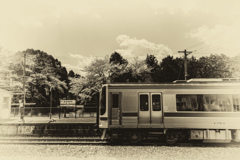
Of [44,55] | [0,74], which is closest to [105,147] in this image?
[0,74]

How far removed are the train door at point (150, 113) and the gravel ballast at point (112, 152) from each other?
1.33m

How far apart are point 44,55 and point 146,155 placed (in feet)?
119

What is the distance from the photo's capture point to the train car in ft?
38.6

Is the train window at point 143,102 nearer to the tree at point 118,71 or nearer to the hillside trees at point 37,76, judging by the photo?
the tree at point 118,71

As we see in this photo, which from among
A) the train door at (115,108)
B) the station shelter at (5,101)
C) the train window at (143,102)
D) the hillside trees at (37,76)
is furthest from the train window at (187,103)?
the hillside trees at (37,76)

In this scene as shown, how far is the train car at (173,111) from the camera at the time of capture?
11.8 metres

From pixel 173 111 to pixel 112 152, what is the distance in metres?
4.12

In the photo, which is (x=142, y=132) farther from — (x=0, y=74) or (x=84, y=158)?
(x=0, y=74)

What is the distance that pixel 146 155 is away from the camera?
31.0 feet

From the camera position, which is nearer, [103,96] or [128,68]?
[103,96]

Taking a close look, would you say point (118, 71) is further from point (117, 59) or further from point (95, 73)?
point (117, 59)

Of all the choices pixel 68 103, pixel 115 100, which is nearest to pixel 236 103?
pixel 115 100

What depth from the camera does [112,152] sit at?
9992 mm

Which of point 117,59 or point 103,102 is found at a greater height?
point 117,59
